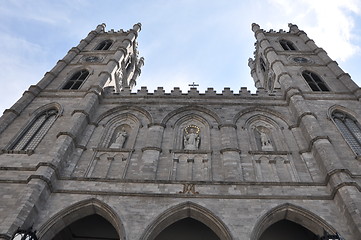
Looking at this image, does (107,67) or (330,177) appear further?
(107,67)

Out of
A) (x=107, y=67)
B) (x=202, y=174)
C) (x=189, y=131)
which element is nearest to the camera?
(x=202, y=174)

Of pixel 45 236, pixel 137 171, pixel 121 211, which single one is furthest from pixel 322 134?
pixel 45 236

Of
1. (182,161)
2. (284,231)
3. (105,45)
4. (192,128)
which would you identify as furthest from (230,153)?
(105,45)

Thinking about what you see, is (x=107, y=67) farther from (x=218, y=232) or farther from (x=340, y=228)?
(x=340, y=228)

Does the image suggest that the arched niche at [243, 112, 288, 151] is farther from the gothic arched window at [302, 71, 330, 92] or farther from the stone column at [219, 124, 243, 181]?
the gothic arched window at [302, 71, 330, 92]

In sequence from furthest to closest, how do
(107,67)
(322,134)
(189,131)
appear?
(107,67), (189,131), (322,134)

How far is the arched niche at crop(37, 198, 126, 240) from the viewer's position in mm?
11891

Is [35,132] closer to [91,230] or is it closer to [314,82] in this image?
[91,230]

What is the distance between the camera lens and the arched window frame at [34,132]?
635 inches

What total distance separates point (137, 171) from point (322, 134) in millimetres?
8922

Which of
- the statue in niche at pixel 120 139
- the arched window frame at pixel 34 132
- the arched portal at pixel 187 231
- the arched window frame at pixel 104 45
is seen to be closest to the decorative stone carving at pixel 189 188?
the arched portal at pixel 187 231

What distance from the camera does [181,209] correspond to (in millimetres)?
12516

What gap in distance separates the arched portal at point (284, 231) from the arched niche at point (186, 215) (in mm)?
3369

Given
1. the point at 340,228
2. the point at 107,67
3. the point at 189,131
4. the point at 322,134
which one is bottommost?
the point at 340,228
